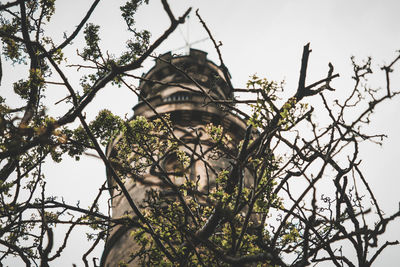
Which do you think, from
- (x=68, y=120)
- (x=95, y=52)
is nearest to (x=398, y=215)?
(x=68, y=120)

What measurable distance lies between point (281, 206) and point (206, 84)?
18717mm

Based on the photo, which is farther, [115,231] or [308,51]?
[115,231]

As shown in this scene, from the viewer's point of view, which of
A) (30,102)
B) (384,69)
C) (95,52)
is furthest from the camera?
(95,52)

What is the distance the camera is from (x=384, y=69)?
11.9ft

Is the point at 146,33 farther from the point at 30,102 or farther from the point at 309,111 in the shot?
Answer: the point at 309,111

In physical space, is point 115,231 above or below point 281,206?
above

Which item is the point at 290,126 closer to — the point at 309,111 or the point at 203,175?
the point at 309,111

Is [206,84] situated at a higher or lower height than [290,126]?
higher

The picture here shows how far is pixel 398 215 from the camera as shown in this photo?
3.15 meters

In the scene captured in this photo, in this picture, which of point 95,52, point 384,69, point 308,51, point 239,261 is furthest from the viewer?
point 95,52

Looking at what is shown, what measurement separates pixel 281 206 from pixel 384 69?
2.60 meters

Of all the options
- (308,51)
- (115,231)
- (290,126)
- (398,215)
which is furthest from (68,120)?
(115,231)

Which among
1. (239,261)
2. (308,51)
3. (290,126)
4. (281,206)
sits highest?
(308,51)

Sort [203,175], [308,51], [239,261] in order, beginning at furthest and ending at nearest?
[203,175], [308,51], [239,261]
